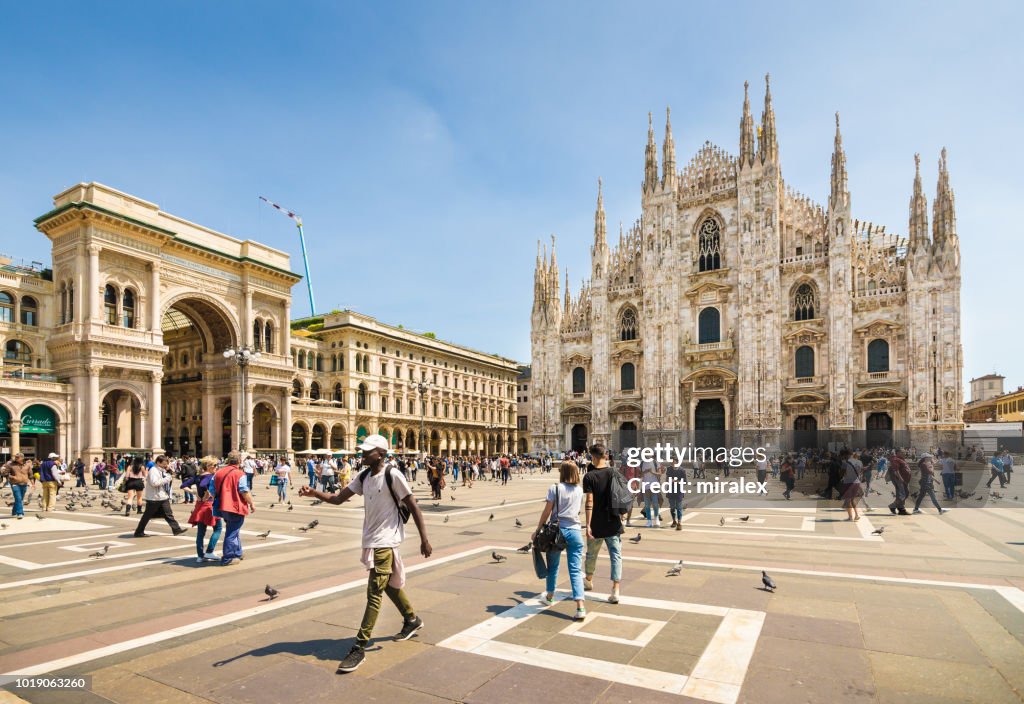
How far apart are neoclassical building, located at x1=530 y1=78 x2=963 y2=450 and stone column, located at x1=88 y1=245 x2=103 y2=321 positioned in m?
31.6

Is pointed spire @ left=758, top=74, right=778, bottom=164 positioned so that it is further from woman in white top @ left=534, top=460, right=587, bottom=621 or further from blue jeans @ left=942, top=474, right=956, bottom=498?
woman in white top @ left=534, top=460, right=587, bottom=621

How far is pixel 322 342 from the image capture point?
6047 cm

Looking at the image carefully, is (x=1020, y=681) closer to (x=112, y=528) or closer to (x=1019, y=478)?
(x=112, y=528)

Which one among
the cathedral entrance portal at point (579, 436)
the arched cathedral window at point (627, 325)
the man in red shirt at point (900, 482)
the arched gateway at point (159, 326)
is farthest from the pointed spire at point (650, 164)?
the man in red shirt at point (900, 482)

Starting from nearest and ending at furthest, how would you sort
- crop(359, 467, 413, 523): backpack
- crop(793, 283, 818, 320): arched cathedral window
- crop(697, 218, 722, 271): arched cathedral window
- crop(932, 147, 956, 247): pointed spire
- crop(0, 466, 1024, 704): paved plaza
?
crop(0, 466, 1024, 704): paved plaza < crop(359, 467, 413, 523): backpack < crop(932, 147, 956, 247): pointed spire < crop(793, 283, 818, 320): arched cathedral window < crop(697, 218, 722, 271): arched cathedral window

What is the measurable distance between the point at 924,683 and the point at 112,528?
13.9 meters

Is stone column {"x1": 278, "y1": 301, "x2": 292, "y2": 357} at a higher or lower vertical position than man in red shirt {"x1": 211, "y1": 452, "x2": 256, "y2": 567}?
higher

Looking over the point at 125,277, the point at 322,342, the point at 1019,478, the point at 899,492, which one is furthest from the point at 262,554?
the point at 322,342

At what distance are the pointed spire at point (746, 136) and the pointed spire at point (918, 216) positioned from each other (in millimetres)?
10493

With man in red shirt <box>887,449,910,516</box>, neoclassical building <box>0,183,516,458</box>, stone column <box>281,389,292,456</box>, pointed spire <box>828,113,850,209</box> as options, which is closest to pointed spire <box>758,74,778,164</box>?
pointed spire <box>828,113,850,209</box>

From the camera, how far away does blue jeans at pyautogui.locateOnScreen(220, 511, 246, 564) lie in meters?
8.79

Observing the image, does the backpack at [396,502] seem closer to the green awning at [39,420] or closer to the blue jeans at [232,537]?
the blue jeans at [232,537]

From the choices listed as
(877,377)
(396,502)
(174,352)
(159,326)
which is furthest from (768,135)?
(174,352)

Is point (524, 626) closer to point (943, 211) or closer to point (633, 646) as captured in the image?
point (633, 646)
